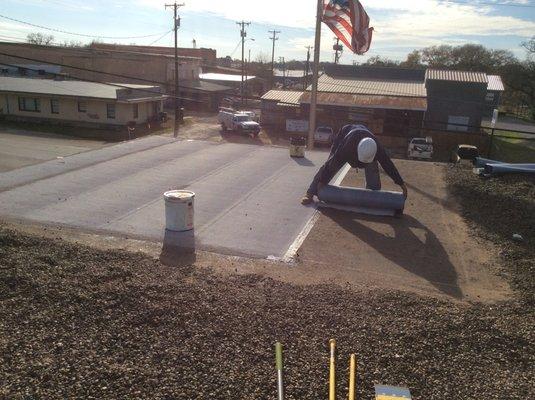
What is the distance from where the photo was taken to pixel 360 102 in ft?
132

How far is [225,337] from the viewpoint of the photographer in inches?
293

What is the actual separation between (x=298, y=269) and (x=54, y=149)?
69.8ft

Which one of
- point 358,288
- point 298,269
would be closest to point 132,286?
point 298,269

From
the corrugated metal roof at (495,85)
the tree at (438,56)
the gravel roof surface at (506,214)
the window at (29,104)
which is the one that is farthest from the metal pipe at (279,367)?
the tree at (438,56)

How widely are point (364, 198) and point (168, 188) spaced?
7.10m

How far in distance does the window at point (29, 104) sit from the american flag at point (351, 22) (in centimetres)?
2951

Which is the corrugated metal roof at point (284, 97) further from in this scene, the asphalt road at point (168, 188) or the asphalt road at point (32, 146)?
the asphalt road at point (168, 188)

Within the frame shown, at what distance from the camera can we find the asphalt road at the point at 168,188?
506 inches

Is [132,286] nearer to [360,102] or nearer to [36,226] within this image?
[36,226]

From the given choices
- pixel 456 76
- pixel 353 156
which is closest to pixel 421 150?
pixel 456 76

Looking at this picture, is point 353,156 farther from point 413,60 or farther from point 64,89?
point 413,60

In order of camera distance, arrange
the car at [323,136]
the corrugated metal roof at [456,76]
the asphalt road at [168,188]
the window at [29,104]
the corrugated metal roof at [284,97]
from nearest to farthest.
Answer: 1. the asphalt road at [168,188]
2. the car at [323,136]
3. the window at [29,104]
4. the corrugated metal roof at [284,97]
5. the corrugated metal roof at [456,76]

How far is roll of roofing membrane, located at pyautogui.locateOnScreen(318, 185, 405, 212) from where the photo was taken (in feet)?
48.5

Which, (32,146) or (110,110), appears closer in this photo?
(32,146)
